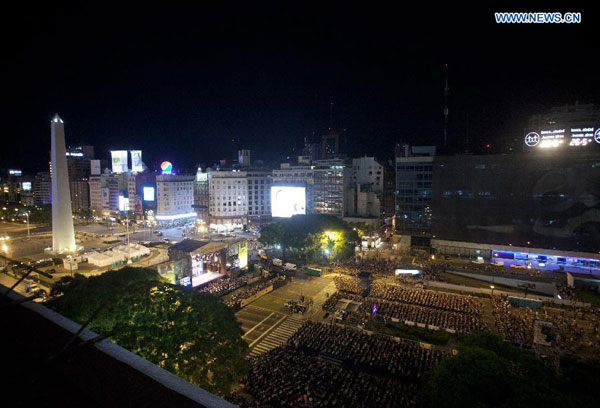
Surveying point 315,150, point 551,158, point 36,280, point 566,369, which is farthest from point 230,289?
point 315,150

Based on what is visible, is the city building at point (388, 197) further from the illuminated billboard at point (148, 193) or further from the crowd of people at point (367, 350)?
the illuminated billboard at point (148, 193)

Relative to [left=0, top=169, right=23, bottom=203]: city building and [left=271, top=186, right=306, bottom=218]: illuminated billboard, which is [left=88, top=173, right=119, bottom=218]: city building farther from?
[left=271, top=186, right=306, bottom=218]: illuminated billboard

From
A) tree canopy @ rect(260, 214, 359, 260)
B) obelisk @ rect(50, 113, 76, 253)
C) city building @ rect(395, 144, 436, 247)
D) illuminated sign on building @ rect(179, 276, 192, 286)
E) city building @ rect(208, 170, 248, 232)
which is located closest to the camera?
illuminated sign on building @ rect(179, 276, 192, 286)

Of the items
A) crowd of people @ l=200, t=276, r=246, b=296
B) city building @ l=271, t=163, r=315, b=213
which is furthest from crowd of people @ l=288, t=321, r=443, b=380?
city building @ l=271, t=163, r=315, b=213

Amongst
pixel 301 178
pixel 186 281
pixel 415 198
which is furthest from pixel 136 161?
pixel 415 198

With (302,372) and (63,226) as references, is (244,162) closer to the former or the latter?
(63,226)

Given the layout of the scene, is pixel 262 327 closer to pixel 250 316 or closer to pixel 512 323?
pixel 250 316
